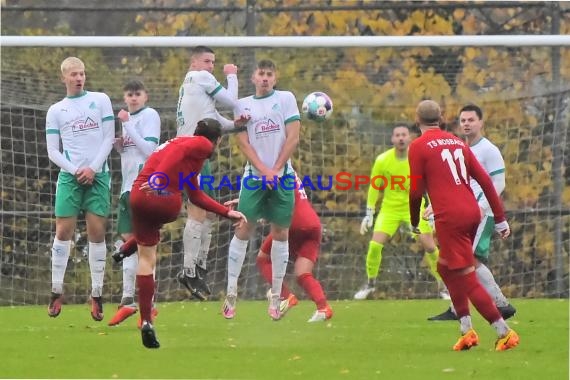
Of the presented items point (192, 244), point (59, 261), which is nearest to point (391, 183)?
point (192, 244)

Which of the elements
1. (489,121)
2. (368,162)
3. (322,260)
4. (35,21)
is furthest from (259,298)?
(35,21)

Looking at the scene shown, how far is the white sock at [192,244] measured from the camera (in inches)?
483

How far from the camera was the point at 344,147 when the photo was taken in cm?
1709

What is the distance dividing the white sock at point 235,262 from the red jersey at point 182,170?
81.3 inches

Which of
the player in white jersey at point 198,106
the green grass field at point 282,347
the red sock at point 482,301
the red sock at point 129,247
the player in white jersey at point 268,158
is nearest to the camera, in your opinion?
the green grass field at point 282,347

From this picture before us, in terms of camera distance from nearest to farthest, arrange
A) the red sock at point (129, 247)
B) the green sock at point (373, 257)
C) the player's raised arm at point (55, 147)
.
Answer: the red sock at point (129, 247) → the player's raised arm at point (55, 147) → the green sock at point (373, 257)

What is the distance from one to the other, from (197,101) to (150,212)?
7.15ft

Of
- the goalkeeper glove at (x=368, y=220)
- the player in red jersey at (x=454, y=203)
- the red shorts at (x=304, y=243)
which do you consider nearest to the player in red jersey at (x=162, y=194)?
the player in red jersey at (x=454, y=203)

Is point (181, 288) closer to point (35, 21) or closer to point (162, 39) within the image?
point (35, 21)

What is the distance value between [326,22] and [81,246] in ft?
13.7

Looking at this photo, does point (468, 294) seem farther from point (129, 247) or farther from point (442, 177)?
point (129, 247)

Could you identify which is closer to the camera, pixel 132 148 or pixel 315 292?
pixel 132 148

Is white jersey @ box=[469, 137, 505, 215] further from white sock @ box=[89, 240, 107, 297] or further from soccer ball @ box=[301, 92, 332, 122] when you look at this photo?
white sock @ box=[89, 240, 107, 297]

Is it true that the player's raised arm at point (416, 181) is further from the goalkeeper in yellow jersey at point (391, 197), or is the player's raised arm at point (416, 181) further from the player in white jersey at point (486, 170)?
the goalkeeper in yellow jersey at point (391, 197)
